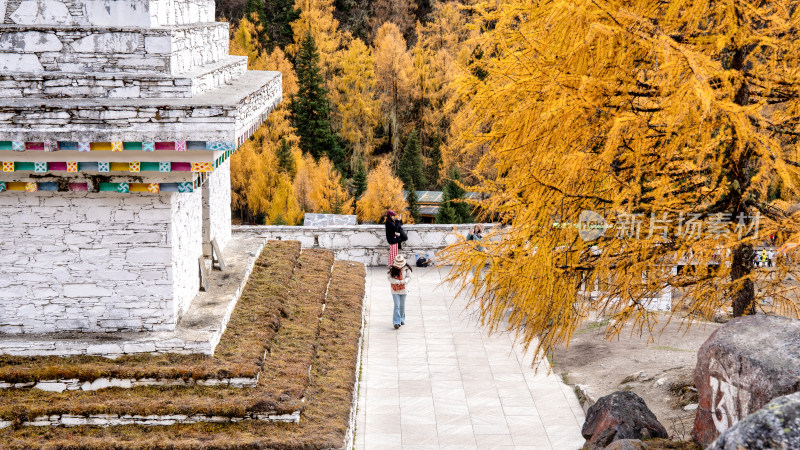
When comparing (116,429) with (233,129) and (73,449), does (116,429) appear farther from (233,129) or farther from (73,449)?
(233,129)

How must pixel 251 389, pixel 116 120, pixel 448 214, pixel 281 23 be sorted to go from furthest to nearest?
pixel 281 23 → pixel 448 214 → pixel 251 389 → pixel 116 120

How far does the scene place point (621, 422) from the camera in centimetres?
789

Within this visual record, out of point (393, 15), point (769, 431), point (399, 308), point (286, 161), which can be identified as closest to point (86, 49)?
point (399, 308)

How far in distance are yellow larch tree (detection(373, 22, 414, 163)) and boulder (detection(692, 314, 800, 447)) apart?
5062 centimetres

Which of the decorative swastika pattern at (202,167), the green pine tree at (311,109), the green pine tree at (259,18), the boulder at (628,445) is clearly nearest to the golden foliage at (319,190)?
the green pine tree at (311,109)

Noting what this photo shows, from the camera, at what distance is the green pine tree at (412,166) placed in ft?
162

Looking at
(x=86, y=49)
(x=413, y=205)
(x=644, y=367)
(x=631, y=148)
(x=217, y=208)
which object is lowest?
(x=413, y=205)

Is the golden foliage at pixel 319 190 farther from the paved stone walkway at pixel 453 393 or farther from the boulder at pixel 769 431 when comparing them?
the boulder at pixel 769 431

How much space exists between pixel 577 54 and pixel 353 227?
975 cm

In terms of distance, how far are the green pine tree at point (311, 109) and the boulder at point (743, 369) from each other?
145 ft

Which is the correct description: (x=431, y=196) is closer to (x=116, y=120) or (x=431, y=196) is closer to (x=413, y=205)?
→ (x=413, y=205)

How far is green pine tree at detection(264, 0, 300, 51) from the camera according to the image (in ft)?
201

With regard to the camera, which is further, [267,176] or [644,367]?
[267,176]

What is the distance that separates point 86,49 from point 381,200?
35919 millimetres
